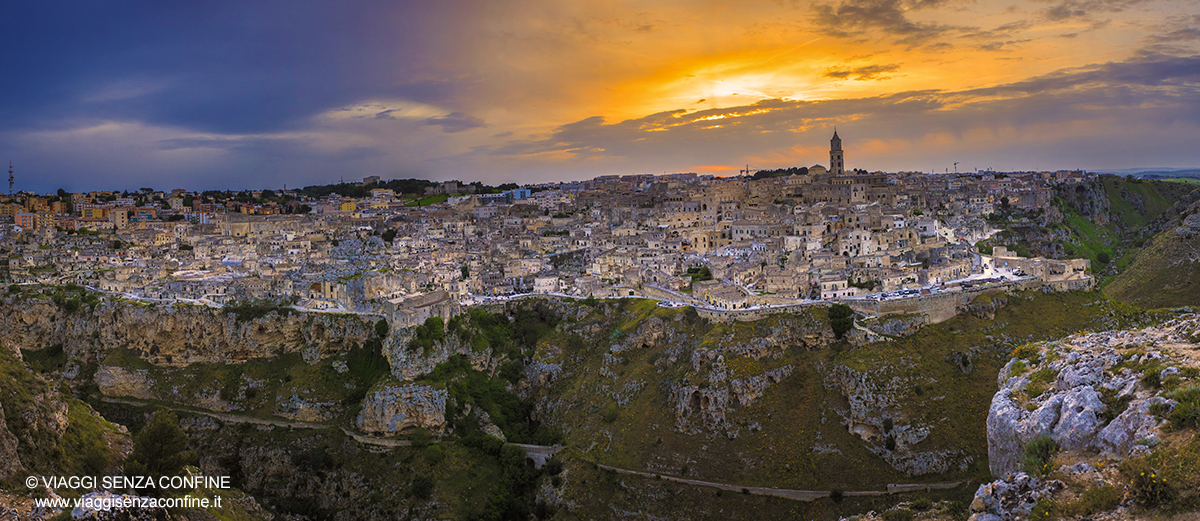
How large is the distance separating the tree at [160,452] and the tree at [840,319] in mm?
31646

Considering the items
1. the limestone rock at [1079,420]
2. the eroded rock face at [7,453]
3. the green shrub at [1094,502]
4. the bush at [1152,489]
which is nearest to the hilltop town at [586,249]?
the eroded rock face at [7,453]

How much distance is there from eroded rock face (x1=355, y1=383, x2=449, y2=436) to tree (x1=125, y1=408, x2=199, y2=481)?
14696 millimetres

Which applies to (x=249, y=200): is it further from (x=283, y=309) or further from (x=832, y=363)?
(x=832, y=363)

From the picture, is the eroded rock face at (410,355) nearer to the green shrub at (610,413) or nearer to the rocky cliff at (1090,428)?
the green shrub at (610,413)

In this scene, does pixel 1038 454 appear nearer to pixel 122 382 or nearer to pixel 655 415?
pixel 655 415

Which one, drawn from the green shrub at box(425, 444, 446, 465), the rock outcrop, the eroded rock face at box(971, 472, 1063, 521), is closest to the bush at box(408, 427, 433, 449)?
the green shrub at box(425, 444, 446, 465)

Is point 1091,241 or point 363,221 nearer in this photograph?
point 1091,241

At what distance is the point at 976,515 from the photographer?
12305mm

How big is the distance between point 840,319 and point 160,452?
3276 centimetres

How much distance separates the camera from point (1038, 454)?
13.2m

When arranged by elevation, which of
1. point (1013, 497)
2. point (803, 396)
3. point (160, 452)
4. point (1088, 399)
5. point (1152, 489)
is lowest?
point (803, 396)

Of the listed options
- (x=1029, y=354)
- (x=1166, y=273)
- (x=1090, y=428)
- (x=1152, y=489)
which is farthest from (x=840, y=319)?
(x=1166, y=273)

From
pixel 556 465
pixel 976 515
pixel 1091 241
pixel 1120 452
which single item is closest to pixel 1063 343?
pixel 1120 452

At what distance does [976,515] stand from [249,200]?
392 ft
